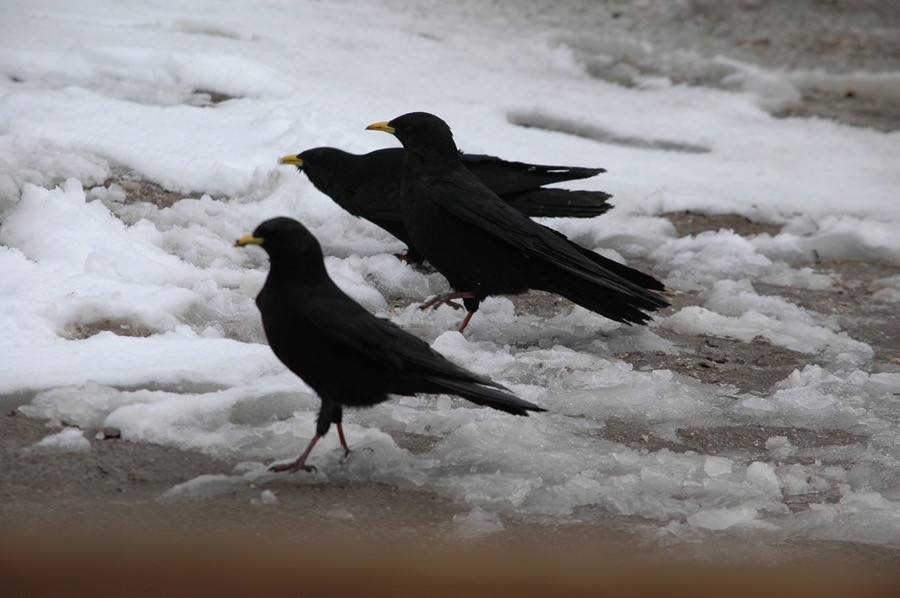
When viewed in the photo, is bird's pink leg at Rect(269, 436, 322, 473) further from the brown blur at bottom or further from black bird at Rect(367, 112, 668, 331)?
black bird at Rect(367, 112, 668, 331)

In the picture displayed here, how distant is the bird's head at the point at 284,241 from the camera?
12.6 feet

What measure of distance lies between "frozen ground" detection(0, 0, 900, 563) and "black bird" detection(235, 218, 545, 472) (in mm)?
275

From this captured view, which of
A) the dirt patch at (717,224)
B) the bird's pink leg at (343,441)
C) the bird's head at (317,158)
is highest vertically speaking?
the dirt patch at (717,224)

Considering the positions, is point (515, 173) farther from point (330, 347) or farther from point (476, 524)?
point (476, 524)

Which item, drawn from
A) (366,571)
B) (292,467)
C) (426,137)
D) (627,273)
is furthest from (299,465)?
(627,273)

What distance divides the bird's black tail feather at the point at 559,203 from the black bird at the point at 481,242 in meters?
0.52

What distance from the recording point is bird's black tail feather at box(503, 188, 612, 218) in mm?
6035

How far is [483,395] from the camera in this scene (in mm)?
3820

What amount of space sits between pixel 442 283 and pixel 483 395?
247 centimetres

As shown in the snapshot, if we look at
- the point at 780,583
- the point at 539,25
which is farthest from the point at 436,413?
the point at 539,25

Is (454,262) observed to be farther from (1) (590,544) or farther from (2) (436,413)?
(1) (590,544)

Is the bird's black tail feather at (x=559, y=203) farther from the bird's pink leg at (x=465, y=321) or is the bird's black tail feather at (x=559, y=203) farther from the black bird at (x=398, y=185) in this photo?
the bird's pink leg at (x=465, y=321)

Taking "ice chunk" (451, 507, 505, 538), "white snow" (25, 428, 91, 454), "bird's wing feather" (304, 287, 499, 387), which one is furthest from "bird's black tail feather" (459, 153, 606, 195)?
"white snow" (25, 428, 91, 454)

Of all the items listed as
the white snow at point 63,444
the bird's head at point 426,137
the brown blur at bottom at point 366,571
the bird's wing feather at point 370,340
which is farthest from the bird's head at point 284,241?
the bird's head at point 426,137
